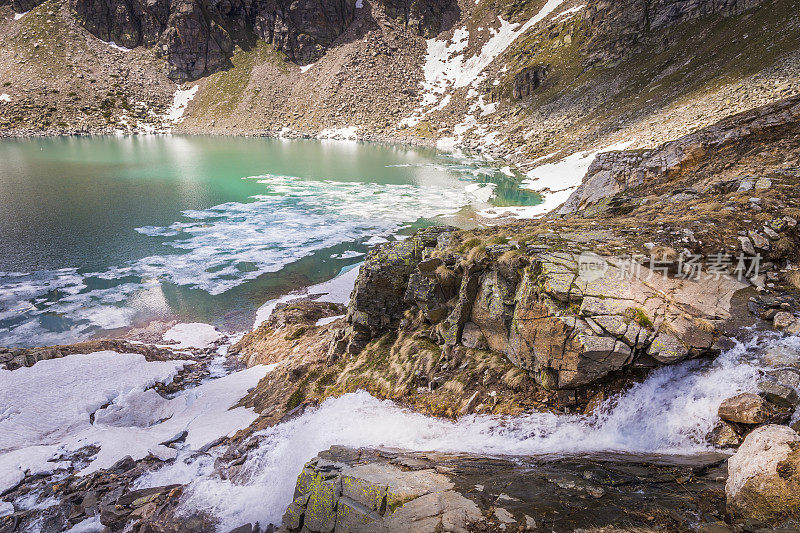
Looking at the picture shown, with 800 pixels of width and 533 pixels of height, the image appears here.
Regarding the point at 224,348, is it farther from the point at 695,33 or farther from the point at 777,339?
the point at 695,33

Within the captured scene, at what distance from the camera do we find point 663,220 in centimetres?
1132

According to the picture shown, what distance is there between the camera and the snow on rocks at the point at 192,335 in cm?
2001

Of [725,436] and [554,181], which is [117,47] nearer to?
[554,181]

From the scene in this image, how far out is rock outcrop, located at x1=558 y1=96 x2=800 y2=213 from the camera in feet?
56.4

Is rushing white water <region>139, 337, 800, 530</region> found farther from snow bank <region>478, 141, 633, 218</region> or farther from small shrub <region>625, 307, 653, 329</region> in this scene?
snow bank <region>478, 141, 633, 218</region>

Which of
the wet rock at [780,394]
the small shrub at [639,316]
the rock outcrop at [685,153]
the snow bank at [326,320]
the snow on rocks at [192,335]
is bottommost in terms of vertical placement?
the snow on rocks at [192,335]

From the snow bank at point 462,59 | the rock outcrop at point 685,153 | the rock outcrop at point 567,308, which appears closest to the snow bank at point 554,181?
the rock outcrop at point 685,153

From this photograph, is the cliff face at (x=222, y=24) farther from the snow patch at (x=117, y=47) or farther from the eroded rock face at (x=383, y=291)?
the eroded rock face at (x=383, y=291)

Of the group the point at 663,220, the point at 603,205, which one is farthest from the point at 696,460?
the point at 603,205

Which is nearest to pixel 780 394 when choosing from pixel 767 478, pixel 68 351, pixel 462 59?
pixel 767 478

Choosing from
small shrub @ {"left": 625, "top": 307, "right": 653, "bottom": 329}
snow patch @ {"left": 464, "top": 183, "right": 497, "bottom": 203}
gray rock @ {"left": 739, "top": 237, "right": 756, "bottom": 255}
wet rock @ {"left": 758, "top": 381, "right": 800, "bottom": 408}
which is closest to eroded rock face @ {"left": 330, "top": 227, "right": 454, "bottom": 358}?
small shrub @ {"left": 625, "top": 307, "right": 653, "bottom": 329}

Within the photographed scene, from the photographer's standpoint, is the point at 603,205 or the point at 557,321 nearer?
the point at 557,321

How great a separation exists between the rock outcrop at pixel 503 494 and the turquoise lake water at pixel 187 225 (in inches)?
685

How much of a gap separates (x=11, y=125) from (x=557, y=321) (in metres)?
146
